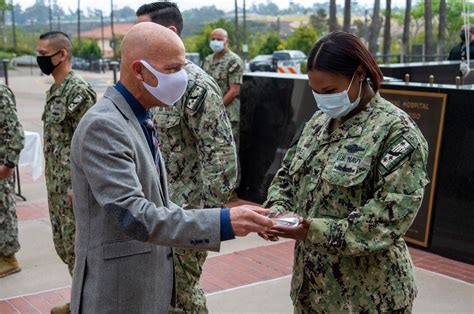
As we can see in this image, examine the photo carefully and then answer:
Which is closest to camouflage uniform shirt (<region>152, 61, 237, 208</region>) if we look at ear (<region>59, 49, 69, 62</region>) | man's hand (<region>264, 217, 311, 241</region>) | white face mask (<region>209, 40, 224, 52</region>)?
man's hand (<region>264, 217, 311, 241</region>)

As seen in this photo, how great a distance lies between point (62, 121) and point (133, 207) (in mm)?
2664

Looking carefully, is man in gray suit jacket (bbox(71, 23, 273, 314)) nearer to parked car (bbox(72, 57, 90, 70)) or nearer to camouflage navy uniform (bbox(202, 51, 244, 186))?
camouflage navy uniform (bbox(202, 51, 244, 186))

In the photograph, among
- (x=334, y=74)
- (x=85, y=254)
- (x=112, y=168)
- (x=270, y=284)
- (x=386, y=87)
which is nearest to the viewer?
(x=112, y=168)

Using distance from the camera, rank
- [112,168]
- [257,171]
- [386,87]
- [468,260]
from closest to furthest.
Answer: [112,168] → [468,260] → [386,87] → [257,171]

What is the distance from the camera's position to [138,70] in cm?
244

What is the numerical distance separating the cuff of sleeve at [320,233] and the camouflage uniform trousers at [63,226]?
266cm

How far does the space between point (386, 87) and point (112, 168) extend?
4748mm

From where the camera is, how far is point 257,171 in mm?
8109

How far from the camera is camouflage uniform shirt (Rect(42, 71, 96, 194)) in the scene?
474cm

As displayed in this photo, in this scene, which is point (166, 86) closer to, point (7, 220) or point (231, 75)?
point (7, 220)

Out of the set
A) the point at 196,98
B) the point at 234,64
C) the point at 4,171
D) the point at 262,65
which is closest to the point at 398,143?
the point at 196,98

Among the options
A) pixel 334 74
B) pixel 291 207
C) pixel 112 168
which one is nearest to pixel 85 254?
pixel 112 168

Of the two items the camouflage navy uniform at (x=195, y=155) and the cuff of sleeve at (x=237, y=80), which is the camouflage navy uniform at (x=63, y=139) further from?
the cuff of sleeve at (x=237, y=80)

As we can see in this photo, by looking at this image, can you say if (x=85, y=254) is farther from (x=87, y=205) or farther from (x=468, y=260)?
(x=468, y=260)
